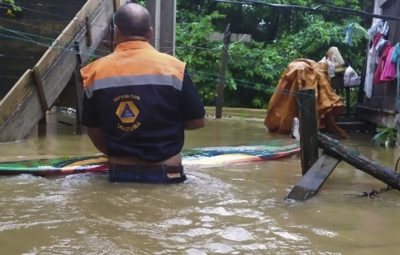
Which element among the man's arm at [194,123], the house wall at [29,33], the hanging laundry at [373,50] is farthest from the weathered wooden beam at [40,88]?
the hanging laundry at [373,50]

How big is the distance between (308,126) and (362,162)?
481 mm

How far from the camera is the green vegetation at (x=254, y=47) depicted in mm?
17656

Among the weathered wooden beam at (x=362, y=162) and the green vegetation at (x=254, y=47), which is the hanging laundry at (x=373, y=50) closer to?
the weathered wooden beam at (x=362, y=162)

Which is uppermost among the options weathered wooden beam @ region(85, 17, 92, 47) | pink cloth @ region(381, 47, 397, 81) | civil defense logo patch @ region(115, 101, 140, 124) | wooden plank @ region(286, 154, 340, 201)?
weathered wooden beam @ region(85, 17, 92, 47)

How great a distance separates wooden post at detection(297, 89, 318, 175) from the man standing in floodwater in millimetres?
892

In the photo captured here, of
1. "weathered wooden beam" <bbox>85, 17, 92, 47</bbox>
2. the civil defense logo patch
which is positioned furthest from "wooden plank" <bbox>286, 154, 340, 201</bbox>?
"weathered wooden beam" <bbox>85, 17, 92, 47</bbox>

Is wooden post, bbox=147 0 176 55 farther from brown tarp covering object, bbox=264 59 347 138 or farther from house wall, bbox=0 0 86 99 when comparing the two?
brown tarp covering object, bbox=264 59 347 138

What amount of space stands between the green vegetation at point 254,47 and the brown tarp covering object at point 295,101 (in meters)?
7.47

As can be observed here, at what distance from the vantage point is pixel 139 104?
355cm

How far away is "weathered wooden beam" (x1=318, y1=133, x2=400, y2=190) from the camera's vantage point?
12.8 ft

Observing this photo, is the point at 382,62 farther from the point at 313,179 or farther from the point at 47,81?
the point at 313,179

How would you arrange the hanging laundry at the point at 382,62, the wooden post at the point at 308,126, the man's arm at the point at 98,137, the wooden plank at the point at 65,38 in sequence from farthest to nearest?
the hanging laundry at the point at 382,62, the wooden plank at the point at 65,38, the wooden post at the point at 308,126, the man's arm at the point at 98,137

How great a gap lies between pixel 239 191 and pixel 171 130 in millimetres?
647

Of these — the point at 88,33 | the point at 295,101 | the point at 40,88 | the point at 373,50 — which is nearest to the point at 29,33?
the point at 88,33
